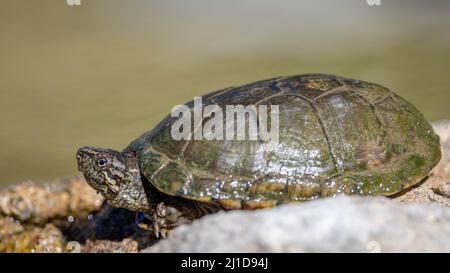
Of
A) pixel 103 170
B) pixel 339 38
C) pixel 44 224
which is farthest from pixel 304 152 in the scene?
pixel 339 38

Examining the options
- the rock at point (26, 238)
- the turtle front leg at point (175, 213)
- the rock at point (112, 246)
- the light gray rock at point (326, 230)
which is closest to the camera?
the light gray rock at point (326, 230)

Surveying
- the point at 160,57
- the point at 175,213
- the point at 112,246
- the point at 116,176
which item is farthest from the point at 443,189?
the point at 160,57

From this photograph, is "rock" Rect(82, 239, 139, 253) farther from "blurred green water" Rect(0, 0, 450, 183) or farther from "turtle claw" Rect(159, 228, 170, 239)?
"blurred green water" Rect(0, 0, 450, 183)

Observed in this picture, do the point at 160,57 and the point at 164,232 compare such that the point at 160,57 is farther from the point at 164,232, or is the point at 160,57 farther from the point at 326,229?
the point at 326,229

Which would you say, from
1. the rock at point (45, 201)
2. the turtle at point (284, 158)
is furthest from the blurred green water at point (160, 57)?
the turtle at point (284, 158)

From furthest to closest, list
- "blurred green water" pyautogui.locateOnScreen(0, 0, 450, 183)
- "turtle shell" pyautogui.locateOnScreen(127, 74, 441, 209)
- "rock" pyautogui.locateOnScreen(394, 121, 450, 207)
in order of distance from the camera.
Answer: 1. "blurred green water" pyautogui.locateOnScreen(0, 0, 450, 183)
2. "rock" pyautogui.locateOnScreen(394, 121, 450, 207)
3. "turtle shell" pyautogui.locateOnScreen(127, 74, 441, 209)

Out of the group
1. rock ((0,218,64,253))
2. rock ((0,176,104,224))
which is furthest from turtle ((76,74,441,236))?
rock ((0,218,64,253))

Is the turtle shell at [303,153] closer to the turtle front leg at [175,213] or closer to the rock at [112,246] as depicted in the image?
the turtle front leg at [175,213]
